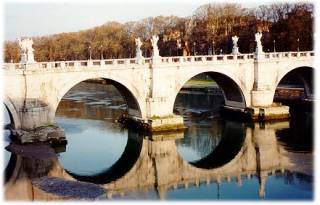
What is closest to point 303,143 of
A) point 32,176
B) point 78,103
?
point 32,176

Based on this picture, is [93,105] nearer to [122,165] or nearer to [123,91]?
[123,91]

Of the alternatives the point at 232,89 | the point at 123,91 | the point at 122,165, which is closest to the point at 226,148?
the point at 122,165

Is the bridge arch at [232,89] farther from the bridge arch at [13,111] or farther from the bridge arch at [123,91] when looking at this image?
the bridge arch at [13,111]

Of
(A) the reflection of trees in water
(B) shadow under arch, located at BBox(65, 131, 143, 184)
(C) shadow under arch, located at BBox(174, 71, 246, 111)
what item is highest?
(C) shadow under arch, located at BBox(174, 71, 246, 111)

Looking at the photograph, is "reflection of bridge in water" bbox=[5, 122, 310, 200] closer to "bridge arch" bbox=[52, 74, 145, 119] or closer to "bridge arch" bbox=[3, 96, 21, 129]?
"bridge arch" bbox=[3, 96, 21, 129]

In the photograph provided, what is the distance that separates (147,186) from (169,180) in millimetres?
1203

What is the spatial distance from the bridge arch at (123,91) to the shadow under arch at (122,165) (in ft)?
5.76

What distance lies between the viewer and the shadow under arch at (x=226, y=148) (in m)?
22.8

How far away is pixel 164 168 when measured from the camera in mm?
21750

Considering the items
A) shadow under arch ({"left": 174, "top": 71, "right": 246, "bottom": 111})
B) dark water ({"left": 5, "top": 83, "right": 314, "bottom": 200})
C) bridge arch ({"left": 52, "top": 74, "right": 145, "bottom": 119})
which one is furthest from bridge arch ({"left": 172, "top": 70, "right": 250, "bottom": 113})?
bridge arch ({"left": 52, "top": 74, "right": 145, "bottom": 119})

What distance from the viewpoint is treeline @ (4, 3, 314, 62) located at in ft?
155

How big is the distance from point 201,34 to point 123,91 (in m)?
26.6

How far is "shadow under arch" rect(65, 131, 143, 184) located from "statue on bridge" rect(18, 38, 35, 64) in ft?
22.5

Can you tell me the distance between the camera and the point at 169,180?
1986cm
